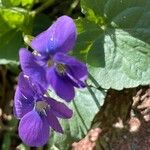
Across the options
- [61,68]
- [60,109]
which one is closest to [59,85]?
[61,68]

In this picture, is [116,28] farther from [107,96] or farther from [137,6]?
[107,96]

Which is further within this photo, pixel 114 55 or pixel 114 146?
pixel 114 146

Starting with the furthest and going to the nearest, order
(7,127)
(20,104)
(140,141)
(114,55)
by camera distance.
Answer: (7,127)
(140,141)
(114,55)
(20,104)

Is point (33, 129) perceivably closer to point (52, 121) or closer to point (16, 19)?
point (52, 121)

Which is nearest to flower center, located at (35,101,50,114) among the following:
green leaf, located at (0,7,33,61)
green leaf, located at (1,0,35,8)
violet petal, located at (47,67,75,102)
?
violet petal, located at (47,67,75,102)

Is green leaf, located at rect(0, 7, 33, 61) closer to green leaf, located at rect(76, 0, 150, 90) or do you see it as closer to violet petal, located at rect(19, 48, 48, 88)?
green leaf, located at rect(76, 0, 150, 90)

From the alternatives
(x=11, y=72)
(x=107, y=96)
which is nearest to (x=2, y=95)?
(x=11, y=72)

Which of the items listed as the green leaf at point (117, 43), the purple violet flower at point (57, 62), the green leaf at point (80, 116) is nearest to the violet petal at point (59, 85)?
the purple violet flower at point (57, 62)
